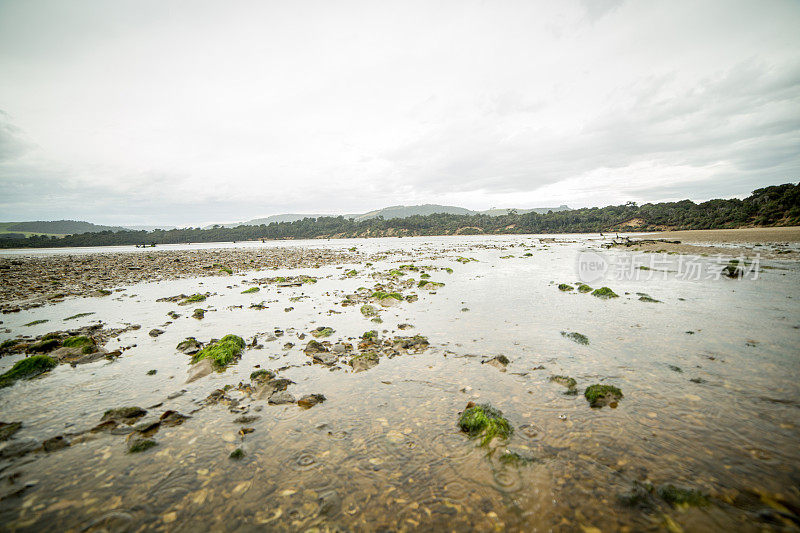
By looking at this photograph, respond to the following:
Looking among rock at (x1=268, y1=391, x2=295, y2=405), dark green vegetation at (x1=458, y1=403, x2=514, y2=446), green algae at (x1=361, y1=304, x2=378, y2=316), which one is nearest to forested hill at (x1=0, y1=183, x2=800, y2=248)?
green algae at (x1=361, y1=304, x2=378, y2=316)

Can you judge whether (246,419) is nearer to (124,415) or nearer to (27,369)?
(124,415)

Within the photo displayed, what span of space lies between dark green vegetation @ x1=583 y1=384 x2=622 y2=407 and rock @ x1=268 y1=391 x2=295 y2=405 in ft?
22.9

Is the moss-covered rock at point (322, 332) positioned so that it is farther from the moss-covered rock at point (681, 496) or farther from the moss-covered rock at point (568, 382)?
the moss-covered rock at point (681, 496)

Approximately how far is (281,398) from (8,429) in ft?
16.7

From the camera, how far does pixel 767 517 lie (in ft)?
11.5

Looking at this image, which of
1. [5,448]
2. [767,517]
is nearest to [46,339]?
[5,448]

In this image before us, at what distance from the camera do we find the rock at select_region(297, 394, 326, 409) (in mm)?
6754

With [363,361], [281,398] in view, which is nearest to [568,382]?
[363,361]

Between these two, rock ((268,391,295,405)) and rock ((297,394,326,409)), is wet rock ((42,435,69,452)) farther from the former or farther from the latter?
rock ((297,394,326,409))

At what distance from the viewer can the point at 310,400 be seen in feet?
22.6

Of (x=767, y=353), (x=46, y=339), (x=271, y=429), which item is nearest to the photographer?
(x=271, y=429)

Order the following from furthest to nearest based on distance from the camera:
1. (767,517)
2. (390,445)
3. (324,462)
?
(390,445)
(324,462)
(767,517)

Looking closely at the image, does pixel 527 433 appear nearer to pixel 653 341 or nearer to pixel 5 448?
pixel 653 341

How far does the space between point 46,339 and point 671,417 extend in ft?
62.5
